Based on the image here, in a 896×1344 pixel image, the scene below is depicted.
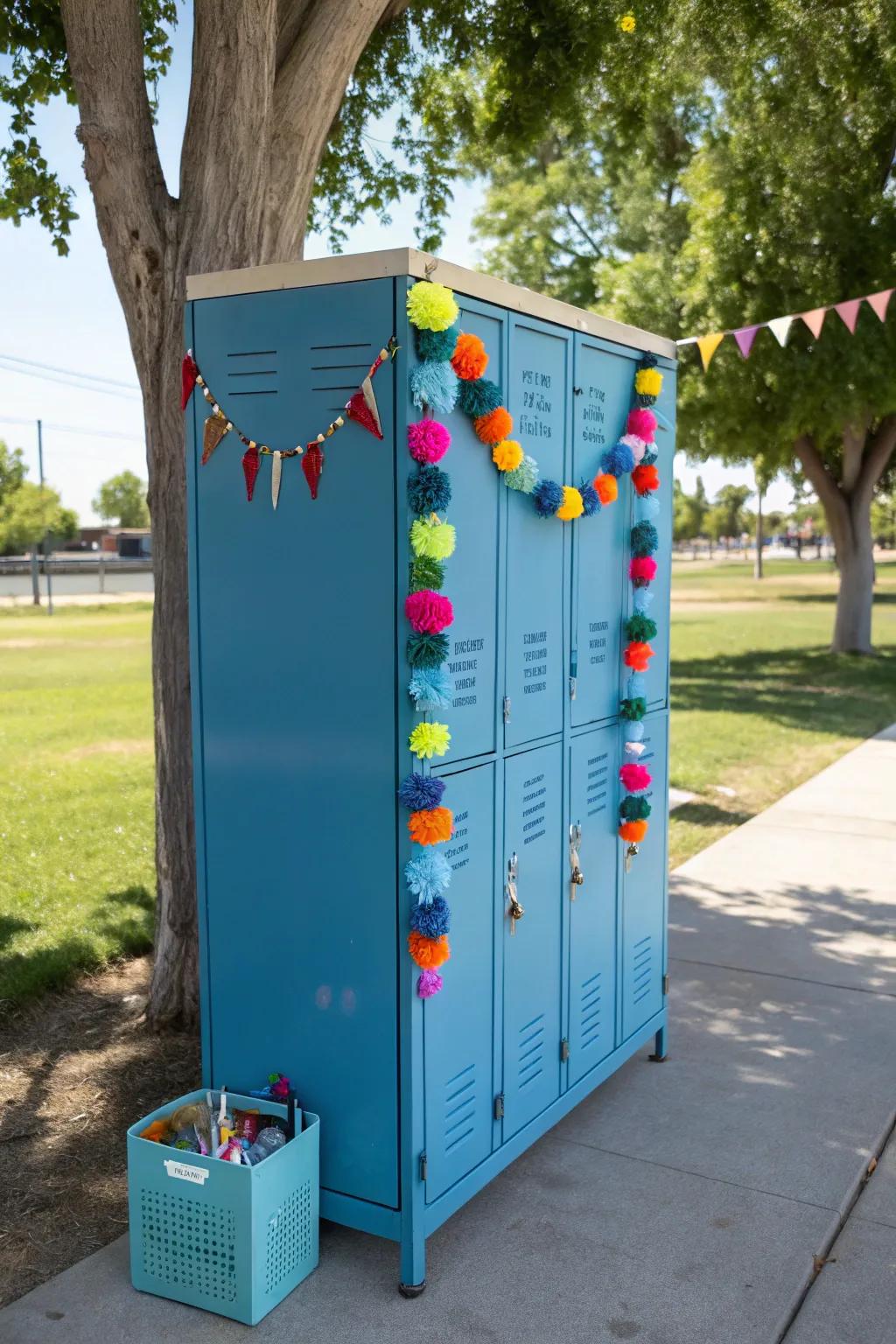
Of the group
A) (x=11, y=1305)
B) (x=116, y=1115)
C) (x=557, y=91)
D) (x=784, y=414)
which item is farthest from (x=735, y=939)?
(x=784, y=414)

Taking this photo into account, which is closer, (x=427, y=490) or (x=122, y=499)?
(x=427, y=490)

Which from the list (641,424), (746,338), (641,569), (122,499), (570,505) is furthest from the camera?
(122,499)

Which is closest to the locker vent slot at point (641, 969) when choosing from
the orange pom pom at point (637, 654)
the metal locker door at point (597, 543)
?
the metal locker door at point (597, 543)

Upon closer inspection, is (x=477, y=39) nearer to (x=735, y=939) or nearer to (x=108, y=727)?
(x=735, y=939)

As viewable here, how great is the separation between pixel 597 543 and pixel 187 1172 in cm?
235

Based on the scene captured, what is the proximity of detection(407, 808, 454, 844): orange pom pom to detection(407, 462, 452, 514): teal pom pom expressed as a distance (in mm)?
787

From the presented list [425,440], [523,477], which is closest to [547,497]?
[523,477]

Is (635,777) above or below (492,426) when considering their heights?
below

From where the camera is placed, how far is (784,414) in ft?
52.7

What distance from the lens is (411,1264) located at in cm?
327

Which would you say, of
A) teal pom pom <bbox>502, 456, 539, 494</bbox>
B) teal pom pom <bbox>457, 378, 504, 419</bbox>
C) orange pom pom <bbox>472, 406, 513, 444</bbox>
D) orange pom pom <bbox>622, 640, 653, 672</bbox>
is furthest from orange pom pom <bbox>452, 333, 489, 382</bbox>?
orange pom pom <bbox>622, 640, 653, 672</bbox>

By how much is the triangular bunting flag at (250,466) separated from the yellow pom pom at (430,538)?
54 centimetres

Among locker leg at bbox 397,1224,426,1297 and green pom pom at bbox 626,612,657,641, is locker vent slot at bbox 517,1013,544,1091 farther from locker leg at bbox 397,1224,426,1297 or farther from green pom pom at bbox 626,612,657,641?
green pom pom at bbox 626,612,657,641

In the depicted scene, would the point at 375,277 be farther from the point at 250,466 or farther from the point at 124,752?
the point at 124,752
